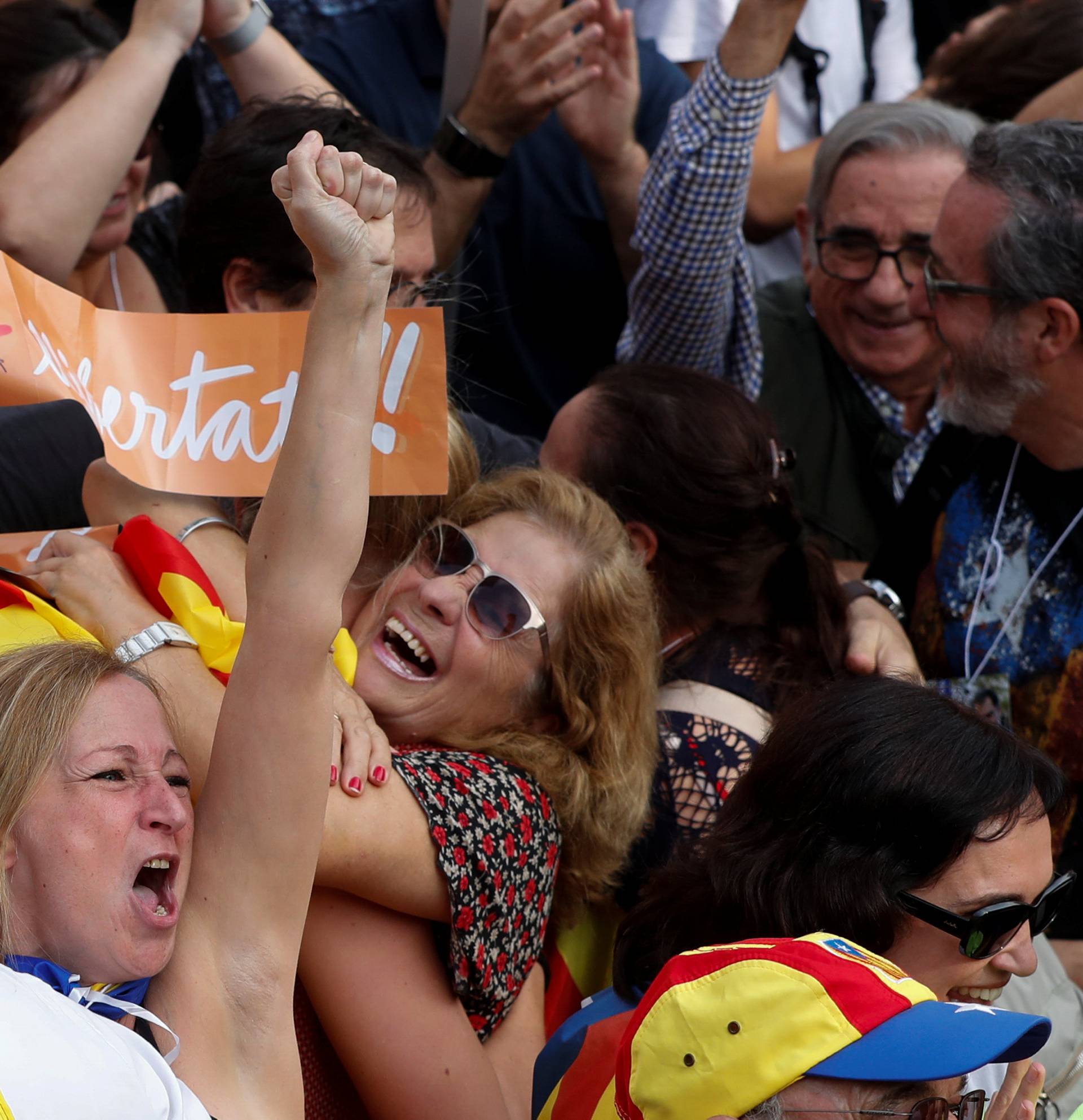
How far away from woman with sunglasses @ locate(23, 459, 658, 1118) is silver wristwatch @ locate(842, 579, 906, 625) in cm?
58

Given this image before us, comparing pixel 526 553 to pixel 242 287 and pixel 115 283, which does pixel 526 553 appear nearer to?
pixel 242 287

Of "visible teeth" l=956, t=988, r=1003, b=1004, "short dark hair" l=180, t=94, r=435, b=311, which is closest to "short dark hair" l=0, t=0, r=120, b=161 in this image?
"short dark hair" l=180, t=94, r=435, b=311

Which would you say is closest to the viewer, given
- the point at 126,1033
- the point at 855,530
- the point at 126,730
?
the point at 126,1033

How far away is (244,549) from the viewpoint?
6.68 ft

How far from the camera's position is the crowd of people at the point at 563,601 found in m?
1.38

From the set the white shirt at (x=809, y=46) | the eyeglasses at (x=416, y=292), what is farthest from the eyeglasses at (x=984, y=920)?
the white shirt at (x=809, y=46)

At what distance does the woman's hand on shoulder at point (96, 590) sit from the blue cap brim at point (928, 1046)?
3.18 feet

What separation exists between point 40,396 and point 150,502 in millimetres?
293

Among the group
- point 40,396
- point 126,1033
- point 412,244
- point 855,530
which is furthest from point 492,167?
point 126,1033

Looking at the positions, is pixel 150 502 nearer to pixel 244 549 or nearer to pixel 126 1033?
pixel 244 549

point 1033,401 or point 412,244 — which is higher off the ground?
point 412,244

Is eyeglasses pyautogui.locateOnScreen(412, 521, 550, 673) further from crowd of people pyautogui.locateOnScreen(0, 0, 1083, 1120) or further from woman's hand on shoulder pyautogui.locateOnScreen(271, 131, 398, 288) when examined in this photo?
woman's hand on shoulder pyautogui.locateOnScreen(271, 131, 398, 288)

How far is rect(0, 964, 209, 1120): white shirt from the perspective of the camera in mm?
1133

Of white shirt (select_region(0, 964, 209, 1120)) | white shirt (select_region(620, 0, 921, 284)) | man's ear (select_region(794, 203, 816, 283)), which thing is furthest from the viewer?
white shirt (select_region(620, 0, 921, 284))
